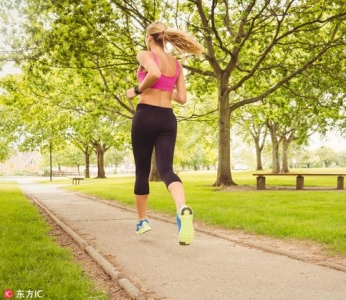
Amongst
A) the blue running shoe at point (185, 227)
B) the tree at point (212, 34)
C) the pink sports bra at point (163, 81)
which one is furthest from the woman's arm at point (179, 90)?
the tree at point (212, 34)

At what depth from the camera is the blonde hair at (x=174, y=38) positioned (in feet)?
12.5

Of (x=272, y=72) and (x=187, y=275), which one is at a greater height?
(x=272, y=72)

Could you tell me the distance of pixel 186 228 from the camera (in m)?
3.31

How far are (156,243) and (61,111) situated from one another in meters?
22.7

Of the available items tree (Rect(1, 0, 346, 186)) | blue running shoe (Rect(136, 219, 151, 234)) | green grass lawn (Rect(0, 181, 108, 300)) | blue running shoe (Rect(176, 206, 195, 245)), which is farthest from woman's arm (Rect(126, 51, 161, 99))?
tree (Rect(1, 0, 346, 186))

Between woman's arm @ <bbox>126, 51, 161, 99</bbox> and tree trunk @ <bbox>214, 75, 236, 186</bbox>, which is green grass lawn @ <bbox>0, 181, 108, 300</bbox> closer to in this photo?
woman's arm @ <bbox>126, 51, 161, 99</bbox>

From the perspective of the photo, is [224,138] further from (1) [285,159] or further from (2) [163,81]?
(1) [285,159]

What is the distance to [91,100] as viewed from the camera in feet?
69.7

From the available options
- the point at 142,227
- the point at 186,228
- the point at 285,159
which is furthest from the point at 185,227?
the point at 285,159

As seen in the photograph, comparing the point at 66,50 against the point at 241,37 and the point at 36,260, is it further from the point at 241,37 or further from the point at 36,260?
the point at 36,260

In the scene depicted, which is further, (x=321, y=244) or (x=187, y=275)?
(x=321, y=244)

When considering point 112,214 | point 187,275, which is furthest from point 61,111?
point 187,275

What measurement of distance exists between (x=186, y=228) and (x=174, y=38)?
186 centimetres

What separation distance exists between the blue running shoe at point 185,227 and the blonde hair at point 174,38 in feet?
5.28
